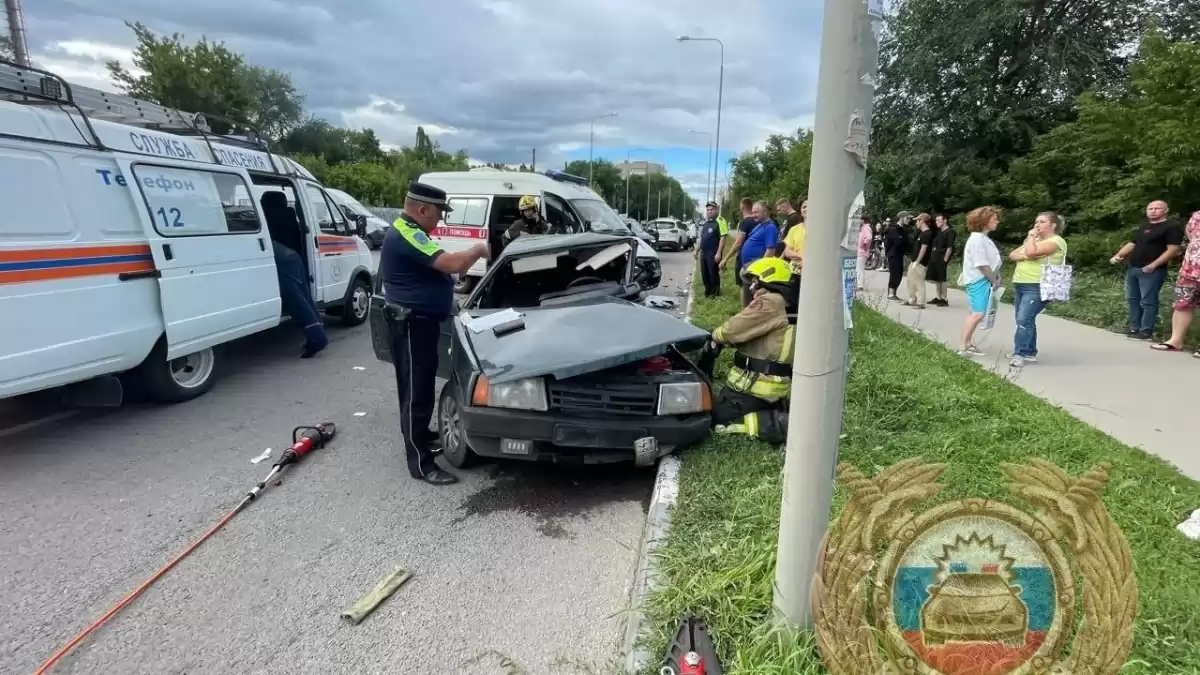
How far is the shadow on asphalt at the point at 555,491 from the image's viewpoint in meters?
3.64

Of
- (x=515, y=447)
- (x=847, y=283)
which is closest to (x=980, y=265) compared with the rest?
(x=515, y=447)

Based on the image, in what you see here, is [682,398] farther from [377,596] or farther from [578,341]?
[377,596]

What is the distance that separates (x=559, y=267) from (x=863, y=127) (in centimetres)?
403

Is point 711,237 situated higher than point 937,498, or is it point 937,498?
point 711,237

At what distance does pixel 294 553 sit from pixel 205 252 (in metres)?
3.54

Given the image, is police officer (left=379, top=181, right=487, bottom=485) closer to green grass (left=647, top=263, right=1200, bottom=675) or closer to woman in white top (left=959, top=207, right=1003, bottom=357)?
green grass (left=647, top=263, right=1200, bottom=675)

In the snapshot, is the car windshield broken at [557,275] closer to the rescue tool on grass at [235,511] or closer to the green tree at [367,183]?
the rescue tool on grass at [235,511]

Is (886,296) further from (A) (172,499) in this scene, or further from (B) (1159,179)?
(A) (172,499)

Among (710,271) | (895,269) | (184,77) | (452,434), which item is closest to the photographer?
(452,434)

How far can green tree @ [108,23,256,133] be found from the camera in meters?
29.2

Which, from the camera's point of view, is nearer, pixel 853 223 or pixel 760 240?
pixel 853 223

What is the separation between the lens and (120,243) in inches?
186

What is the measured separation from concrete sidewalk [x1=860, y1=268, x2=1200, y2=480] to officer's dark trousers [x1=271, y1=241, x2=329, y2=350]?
7247 millimetres

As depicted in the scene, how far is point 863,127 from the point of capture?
5.86 ft
